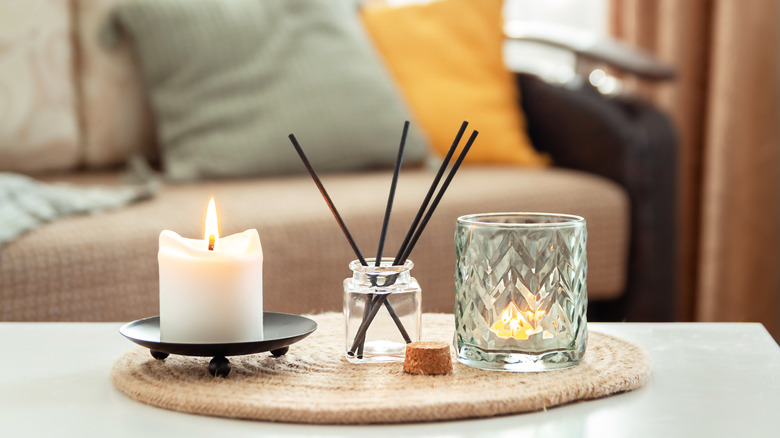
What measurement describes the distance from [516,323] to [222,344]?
202 millimetres

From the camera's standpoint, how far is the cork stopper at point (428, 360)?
25.2 inches

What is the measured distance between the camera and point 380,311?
692 millimetres

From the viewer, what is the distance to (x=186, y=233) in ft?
4.39

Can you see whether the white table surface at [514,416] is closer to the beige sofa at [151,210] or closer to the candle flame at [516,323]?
the candle flame at [516,323]

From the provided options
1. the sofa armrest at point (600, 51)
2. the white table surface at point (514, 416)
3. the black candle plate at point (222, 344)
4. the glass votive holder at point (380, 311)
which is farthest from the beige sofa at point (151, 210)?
the glass votive holder at point (380, 311)

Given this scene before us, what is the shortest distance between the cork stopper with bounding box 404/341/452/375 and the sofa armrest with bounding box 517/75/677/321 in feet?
4.21

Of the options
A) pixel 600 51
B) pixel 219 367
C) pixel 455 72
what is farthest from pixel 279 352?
pixel 600 51

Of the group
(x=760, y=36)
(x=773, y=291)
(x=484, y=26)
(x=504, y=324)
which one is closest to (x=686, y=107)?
(x=760, y=36)

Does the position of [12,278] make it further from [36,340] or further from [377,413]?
[377,413]

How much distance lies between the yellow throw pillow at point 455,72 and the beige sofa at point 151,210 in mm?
111

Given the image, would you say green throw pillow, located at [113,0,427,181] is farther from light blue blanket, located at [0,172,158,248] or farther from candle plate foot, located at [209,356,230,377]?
candle plate foot, located at [209,356,230,377]

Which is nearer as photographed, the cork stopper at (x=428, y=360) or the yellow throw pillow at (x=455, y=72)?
the cork stopper at (x=428, y=360)

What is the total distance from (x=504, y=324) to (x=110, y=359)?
32 centimetres

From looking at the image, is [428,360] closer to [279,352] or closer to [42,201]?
[279,352]
